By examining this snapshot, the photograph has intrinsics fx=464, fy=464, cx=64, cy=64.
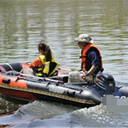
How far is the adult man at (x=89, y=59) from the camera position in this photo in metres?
10.4

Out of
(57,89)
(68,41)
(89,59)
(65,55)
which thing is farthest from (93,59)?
(68,41)

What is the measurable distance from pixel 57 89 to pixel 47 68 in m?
0.99

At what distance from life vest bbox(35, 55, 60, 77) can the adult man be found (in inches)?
32.9

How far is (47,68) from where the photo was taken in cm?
1120

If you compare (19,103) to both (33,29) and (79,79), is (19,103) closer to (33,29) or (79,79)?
(79,79)

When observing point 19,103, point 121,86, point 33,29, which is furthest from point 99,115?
point 33,29

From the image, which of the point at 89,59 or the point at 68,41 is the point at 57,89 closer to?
the point at 89,59

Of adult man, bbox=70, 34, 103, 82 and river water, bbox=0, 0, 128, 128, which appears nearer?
river water, bbox=0, 0, 128, 128

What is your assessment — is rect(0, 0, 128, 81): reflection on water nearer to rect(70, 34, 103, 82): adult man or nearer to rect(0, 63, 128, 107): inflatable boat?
rect(70, 34, 103, 82): adult man

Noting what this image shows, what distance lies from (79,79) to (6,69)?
9.02 ft

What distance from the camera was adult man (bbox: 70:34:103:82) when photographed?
1036cm

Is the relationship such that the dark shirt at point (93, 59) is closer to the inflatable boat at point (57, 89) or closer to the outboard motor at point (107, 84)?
the inflatable boat at point (57, 89)

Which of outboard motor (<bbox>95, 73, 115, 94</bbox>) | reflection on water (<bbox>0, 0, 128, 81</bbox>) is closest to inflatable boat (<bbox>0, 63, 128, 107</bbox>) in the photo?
outboard motor (<bbox>95, 73, 115, 94</bbox>)

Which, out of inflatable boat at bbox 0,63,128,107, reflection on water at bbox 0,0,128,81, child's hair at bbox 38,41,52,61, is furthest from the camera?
reflection on water at bbox 0,0,128,81
